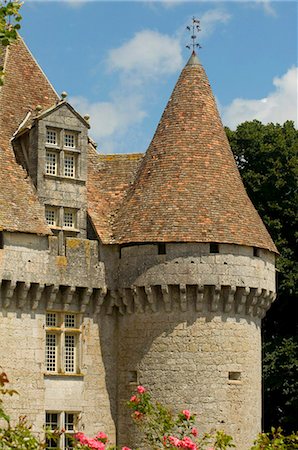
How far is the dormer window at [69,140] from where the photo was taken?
31609mm

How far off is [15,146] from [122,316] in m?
5.36

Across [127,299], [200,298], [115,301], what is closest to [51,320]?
[115,301]

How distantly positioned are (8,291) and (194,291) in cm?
473

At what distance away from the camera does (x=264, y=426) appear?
4131cm

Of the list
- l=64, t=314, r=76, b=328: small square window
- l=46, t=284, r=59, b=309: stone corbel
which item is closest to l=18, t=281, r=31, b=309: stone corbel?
l=46, t=284, r=59, b=309: stone corbel

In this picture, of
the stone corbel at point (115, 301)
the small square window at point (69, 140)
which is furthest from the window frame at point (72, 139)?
the stone corbel at point (115, 301)

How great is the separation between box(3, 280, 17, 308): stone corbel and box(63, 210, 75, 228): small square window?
123 inches

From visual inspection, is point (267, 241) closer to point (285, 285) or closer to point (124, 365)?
point (124, 365)

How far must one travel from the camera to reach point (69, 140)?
31.7m

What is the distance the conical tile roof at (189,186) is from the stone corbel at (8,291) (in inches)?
134

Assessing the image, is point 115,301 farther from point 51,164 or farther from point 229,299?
point 51,164

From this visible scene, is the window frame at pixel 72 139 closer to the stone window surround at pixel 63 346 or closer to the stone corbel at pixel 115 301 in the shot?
the stone corbel at pixel 115 301

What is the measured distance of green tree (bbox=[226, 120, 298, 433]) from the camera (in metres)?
39.7

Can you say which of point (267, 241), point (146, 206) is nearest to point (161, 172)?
point (146, 206)
